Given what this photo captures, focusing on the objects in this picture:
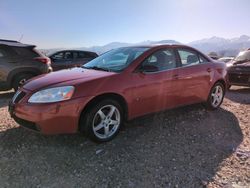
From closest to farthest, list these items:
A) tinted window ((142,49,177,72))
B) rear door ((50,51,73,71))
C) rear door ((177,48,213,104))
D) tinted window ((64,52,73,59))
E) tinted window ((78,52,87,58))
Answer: tinted window ((142,49,177,72))
rear door ((177,48,213,104))
rear door ((50,51,73,71))
tinted window ((64,52,73,59))
tinted window ((78,52,87,58))

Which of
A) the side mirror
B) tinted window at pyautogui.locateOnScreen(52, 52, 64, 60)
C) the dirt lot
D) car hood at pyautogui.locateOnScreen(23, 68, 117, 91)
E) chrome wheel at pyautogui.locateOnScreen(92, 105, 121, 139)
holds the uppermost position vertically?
the side mirror

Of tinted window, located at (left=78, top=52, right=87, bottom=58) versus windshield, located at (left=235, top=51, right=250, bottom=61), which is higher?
A: windshield, located at (left=235, top=51, right=250, bottom=61)

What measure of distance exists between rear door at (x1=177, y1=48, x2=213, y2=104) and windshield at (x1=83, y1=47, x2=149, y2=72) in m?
0.91

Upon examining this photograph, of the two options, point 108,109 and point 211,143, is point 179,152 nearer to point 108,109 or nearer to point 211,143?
point 211,143

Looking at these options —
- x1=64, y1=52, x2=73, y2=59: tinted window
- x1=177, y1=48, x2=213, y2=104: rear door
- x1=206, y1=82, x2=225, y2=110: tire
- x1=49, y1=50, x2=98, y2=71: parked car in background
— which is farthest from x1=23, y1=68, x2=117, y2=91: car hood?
x1=64, y1=52, x2=73, y2=59: tinted window

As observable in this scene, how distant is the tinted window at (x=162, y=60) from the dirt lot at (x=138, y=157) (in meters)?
1.04

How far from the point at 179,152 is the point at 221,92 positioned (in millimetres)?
2759

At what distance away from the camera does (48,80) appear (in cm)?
385

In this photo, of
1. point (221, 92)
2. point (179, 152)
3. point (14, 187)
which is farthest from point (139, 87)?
point (221, 92)

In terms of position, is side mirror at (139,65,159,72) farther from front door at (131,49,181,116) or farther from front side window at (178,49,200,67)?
front side window at (178,49,200,67)

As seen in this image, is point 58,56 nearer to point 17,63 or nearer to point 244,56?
point 17,63

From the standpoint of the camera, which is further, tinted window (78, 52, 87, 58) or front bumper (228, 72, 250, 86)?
tinted window (78, 52, 87, 58)

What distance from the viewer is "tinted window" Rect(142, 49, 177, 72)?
14.4 ft

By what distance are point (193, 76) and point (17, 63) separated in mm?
4884
